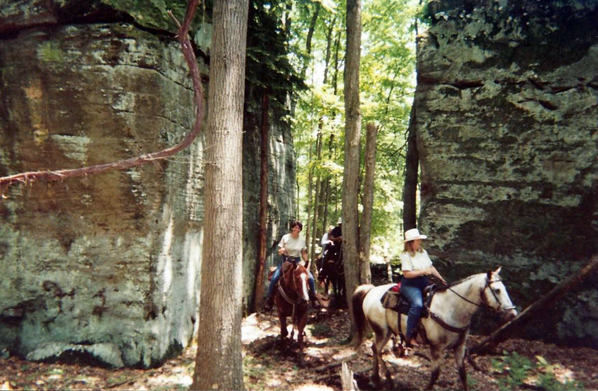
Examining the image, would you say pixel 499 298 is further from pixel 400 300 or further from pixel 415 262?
pixel 400 300

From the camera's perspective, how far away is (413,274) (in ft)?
19.4

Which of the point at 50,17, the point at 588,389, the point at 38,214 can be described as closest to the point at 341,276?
the point at 588,389

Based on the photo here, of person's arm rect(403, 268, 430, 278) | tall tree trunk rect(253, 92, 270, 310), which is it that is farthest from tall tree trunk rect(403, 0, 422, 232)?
person's arm rect(403, 268, 430, 278)

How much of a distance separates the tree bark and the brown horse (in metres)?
3.46

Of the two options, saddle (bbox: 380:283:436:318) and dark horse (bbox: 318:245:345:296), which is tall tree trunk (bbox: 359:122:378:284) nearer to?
saddle (bbox: 380:283:436:318)

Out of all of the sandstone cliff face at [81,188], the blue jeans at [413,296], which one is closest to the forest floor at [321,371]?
the sandstone cliff face at [81,188]

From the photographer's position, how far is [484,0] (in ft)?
28.6

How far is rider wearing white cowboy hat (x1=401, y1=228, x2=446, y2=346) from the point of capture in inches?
231

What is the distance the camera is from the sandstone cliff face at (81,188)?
Answer: 649 centimetres

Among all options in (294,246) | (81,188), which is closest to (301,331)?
(294,246)

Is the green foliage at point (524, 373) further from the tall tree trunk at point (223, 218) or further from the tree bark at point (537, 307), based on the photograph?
the tall tree trunk at point (223, 218)

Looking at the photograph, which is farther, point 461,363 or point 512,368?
point 512,368

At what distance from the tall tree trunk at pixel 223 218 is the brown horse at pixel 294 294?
2.42 meters

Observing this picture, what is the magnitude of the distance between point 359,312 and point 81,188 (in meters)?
5.87
